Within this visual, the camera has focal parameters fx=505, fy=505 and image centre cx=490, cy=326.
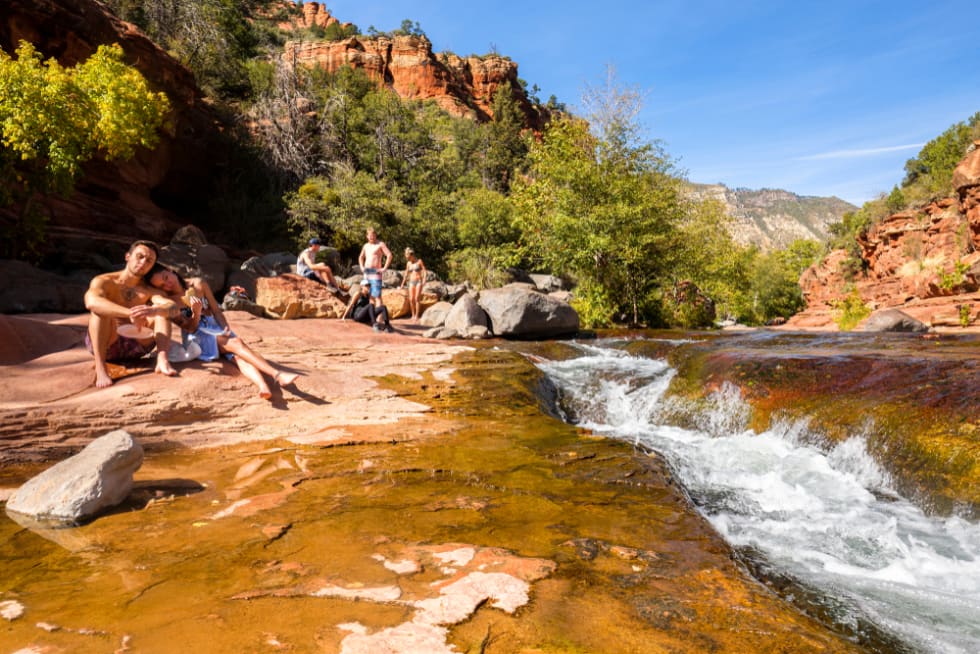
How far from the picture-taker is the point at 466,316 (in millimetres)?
12133

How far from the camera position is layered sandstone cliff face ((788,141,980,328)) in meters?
19.0

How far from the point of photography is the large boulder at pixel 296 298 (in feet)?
38.1

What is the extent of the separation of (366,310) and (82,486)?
26.5 ft

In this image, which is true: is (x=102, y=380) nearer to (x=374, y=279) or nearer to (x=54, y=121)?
(x=374, y=279)

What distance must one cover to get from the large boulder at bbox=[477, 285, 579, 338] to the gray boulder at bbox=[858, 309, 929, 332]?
837 centimetres

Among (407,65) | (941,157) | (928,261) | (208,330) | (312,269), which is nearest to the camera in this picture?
(208,330)

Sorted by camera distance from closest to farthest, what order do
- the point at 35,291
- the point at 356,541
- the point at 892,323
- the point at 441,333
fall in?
the point at 356,541, the point at 35,291, the point at 441,333, the point at 892,323

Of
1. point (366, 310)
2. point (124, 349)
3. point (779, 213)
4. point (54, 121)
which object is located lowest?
point (124, 349)

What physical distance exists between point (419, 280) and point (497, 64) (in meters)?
67.2

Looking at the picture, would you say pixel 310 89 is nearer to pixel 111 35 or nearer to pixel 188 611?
pixel 111 35

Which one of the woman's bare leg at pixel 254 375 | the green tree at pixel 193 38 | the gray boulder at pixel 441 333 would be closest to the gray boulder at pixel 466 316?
the gray boulder at pixel 441 333

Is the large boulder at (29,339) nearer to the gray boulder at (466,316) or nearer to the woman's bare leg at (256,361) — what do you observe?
the woman's bare leg at (256,361)

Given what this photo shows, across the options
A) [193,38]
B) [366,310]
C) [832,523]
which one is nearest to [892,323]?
[832,523]

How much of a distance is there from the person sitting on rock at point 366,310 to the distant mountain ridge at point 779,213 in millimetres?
125800
